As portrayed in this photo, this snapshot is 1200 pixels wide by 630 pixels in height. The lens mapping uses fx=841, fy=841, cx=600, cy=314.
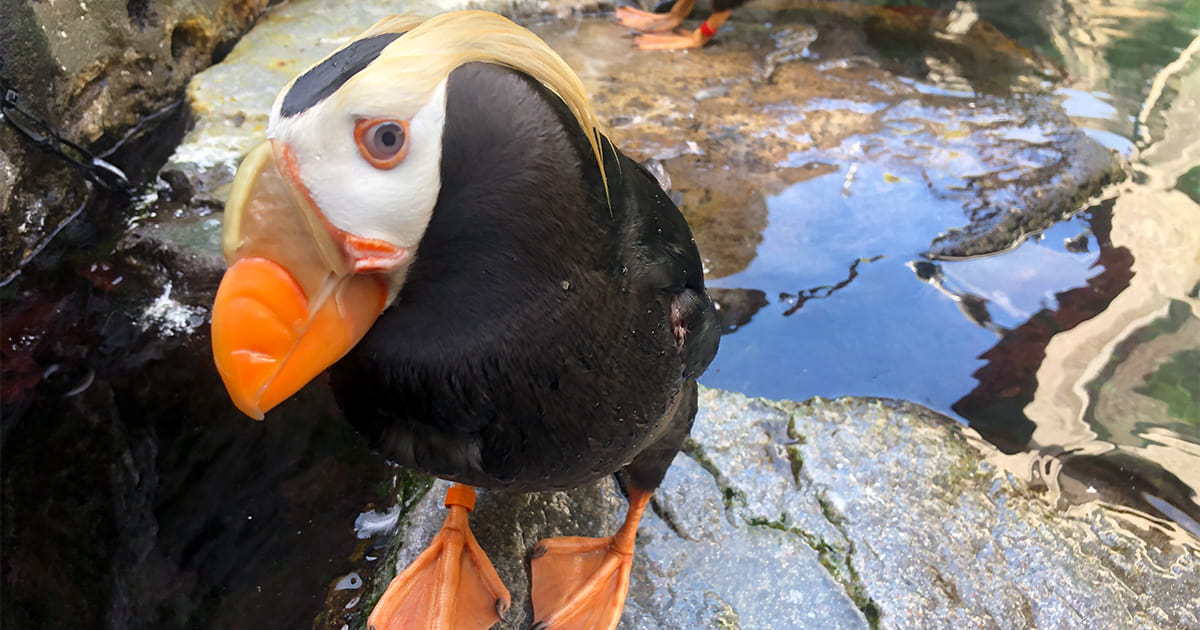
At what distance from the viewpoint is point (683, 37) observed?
4.72 m

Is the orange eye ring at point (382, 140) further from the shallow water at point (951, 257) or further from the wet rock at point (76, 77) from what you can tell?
the wet rock at point (76, 77)

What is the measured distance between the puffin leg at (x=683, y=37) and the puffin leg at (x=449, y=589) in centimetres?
337

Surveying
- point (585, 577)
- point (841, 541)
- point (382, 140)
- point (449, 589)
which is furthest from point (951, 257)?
point (382, 140)

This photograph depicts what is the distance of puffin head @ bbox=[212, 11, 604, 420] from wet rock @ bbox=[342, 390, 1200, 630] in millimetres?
971

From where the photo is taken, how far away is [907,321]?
9.84 ft

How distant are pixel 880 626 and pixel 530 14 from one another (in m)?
3.96

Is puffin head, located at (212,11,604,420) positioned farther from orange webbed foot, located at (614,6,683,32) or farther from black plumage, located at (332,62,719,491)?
orange webbed foot, located at (614,6,683,32)

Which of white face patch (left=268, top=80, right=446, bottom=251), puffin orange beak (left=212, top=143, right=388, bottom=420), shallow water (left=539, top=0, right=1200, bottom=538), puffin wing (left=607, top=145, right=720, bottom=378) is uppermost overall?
white face patch (left=268, top=80, right=446, bottom=251)

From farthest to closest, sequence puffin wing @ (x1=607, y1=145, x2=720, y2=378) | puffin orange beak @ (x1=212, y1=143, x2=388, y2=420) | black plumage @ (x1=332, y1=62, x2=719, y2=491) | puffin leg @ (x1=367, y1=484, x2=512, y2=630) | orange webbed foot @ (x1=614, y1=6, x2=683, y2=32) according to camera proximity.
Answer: orange webbed foot @ (x1=614, y1=6, x2=683, y2=32)
puffin leg @ (x1=367, y1=484, x2=512, y2=630)
puffin wing @ (x1=607, y1=145, x2=720, y2=378)
black plumage @ (x1=332, y1=62, x2=719, y2=491)
puffin orange beak @ (x1=212, y1=143, x2=388, y2=420)

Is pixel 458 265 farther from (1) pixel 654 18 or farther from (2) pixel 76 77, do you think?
(1) pixel 654 18

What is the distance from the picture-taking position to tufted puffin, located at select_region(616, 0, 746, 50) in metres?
4.63

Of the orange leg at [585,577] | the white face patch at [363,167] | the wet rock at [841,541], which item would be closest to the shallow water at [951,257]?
the wet rock at [841,541]

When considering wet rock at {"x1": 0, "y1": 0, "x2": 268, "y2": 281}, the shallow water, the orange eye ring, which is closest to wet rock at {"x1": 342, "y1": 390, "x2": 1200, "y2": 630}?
the shallow water

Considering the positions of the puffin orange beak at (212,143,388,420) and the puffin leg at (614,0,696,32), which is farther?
the puffin leg at (614,0,696,32)
